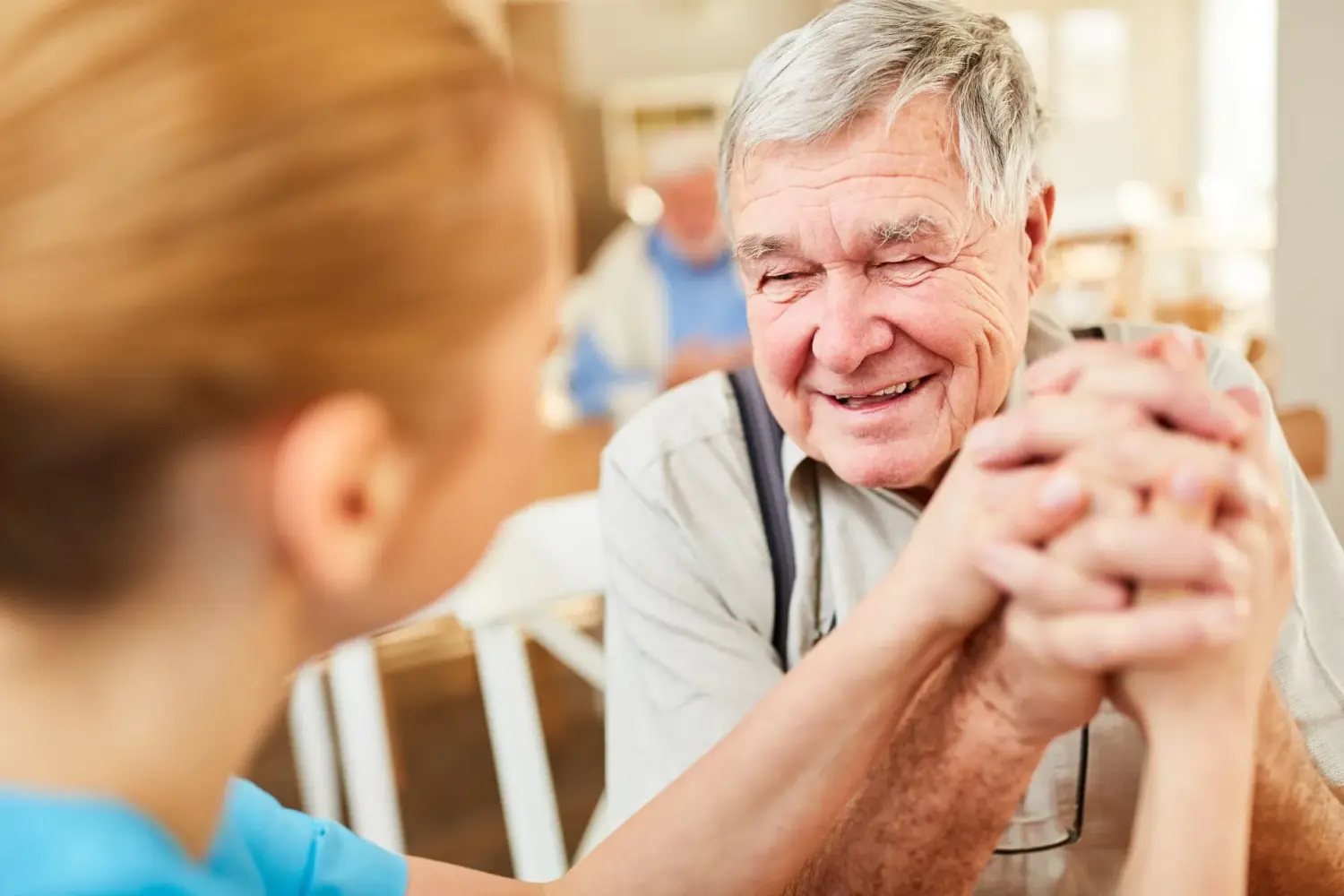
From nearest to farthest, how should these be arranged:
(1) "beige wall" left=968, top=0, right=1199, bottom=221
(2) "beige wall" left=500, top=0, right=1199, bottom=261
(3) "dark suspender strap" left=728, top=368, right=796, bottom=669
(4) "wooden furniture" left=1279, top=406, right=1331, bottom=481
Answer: (3) "dark suspender strap" left=728, top=368, right=796, bottom=669
(4) "wooden furniture" left=1279, top=406, right=1331, bottom=481
(2) "beige wall" left=500, top=0, right=1199, bottom=261
(1) "beige wall" left=968, top=0, right=1199, bottom=221

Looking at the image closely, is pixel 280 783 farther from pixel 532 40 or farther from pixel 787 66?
pixel 532 40

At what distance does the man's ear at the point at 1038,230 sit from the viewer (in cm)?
115

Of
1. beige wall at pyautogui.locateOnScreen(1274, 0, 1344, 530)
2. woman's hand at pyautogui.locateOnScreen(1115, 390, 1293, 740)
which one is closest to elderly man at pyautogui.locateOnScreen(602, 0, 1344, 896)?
woman's hand at pyautogui.locateOnScreen(1115, 390, 1293, 740)

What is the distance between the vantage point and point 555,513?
160 centimetres

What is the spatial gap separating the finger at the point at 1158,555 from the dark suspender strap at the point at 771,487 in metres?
0.45

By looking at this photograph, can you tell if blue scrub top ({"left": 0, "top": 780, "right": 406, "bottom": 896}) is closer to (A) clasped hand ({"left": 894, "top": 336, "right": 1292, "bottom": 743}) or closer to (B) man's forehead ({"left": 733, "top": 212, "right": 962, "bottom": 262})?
(A) clasped hand ({"left": 894, "top": 336, "right": 1292, "bottom": 743})

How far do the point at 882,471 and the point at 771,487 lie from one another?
135 millimetres

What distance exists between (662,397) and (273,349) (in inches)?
31.3

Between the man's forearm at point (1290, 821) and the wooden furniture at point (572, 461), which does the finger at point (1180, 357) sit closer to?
the man's forearm at point (1290, 821)

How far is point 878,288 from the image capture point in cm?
106

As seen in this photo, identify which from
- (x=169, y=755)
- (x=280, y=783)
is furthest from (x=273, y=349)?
(x=280, y=783)

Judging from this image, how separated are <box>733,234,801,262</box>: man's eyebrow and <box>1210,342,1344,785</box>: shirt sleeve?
0.46m

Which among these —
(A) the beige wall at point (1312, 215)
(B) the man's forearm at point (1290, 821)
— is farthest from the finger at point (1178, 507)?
(A) the beige wall at point (1312, 215)

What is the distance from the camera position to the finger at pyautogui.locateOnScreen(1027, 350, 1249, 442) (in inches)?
29.2
